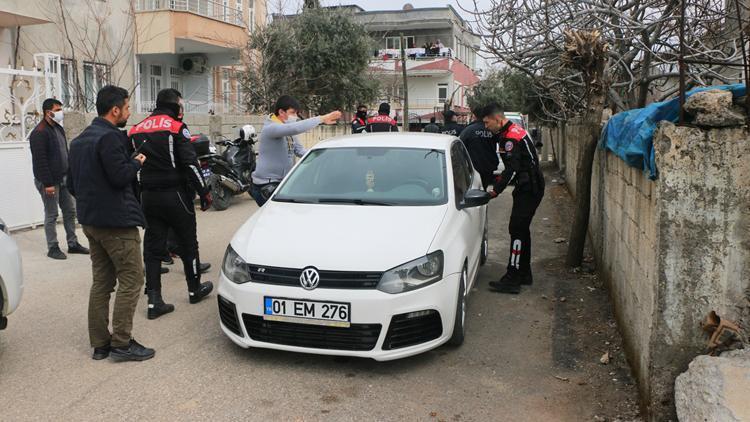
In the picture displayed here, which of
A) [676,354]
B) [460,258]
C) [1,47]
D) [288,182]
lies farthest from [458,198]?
[1,47]

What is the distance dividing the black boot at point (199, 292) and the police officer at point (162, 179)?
269 millimetres

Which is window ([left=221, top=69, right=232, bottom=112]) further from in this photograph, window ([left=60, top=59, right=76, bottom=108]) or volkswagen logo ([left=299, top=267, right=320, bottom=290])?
volkswagen logo ([left=299, top=267, right=320, bottom=290])

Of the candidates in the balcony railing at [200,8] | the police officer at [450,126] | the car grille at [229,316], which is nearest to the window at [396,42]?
the balcony railing at [200,8]

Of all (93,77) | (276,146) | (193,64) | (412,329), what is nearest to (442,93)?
(193,64)

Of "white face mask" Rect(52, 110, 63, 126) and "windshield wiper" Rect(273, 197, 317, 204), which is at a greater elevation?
"white face mask" Rect(52, 110, 63, 126)

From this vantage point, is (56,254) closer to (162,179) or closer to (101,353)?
(162,179)

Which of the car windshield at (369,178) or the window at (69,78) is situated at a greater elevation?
the window at (69,78)

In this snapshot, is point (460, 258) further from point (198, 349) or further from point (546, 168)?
point (546, 168)

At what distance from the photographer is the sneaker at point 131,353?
4465 mm

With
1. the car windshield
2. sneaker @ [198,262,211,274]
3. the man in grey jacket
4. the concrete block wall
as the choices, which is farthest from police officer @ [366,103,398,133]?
the car windshield

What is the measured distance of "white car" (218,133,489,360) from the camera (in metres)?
4.10

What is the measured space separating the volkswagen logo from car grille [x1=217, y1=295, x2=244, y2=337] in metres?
0.57

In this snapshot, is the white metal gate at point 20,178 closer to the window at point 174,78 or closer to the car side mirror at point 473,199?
the car side mirror at point 473,199

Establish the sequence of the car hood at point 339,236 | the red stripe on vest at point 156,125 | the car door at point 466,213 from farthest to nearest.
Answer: the red stripe on vest at point 156,125
the car door at point 466,213
the car hood at point 339,236
